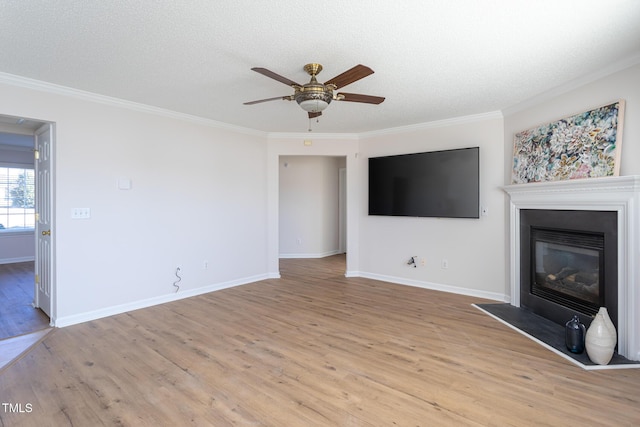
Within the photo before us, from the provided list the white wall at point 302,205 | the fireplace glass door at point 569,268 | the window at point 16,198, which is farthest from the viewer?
the white wall at point 302,205

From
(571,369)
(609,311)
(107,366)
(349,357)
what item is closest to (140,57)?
(107,366)

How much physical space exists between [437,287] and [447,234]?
2.61 feet

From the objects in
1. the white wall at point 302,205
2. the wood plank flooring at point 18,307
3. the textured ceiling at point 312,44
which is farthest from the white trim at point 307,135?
the wood plank flooring at point 18,307

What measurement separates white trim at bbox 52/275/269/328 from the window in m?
5.22

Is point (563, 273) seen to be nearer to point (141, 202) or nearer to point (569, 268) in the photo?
point (569, 268)

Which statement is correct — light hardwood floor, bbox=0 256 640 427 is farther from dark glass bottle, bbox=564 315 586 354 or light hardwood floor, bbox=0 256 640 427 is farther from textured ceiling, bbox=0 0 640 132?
textured ceiling, bbox=0 0 640 132

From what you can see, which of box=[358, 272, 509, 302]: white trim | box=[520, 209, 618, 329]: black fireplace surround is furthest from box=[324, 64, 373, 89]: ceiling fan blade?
box=[358, 272, 509, 302]: white trim

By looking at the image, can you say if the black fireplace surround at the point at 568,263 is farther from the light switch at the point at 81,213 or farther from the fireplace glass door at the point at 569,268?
the light switch at the point at 81,213

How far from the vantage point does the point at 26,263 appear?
6.50 m

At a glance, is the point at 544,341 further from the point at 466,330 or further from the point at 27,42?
the point at 27,42

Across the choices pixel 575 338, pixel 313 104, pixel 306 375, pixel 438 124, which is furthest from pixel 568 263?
pixel 313 104

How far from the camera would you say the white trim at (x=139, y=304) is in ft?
10.5

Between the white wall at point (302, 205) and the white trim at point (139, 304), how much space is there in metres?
2.41

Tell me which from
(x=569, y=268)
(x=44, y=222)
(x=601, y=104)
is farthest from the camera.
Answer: (x=44, y=222)
